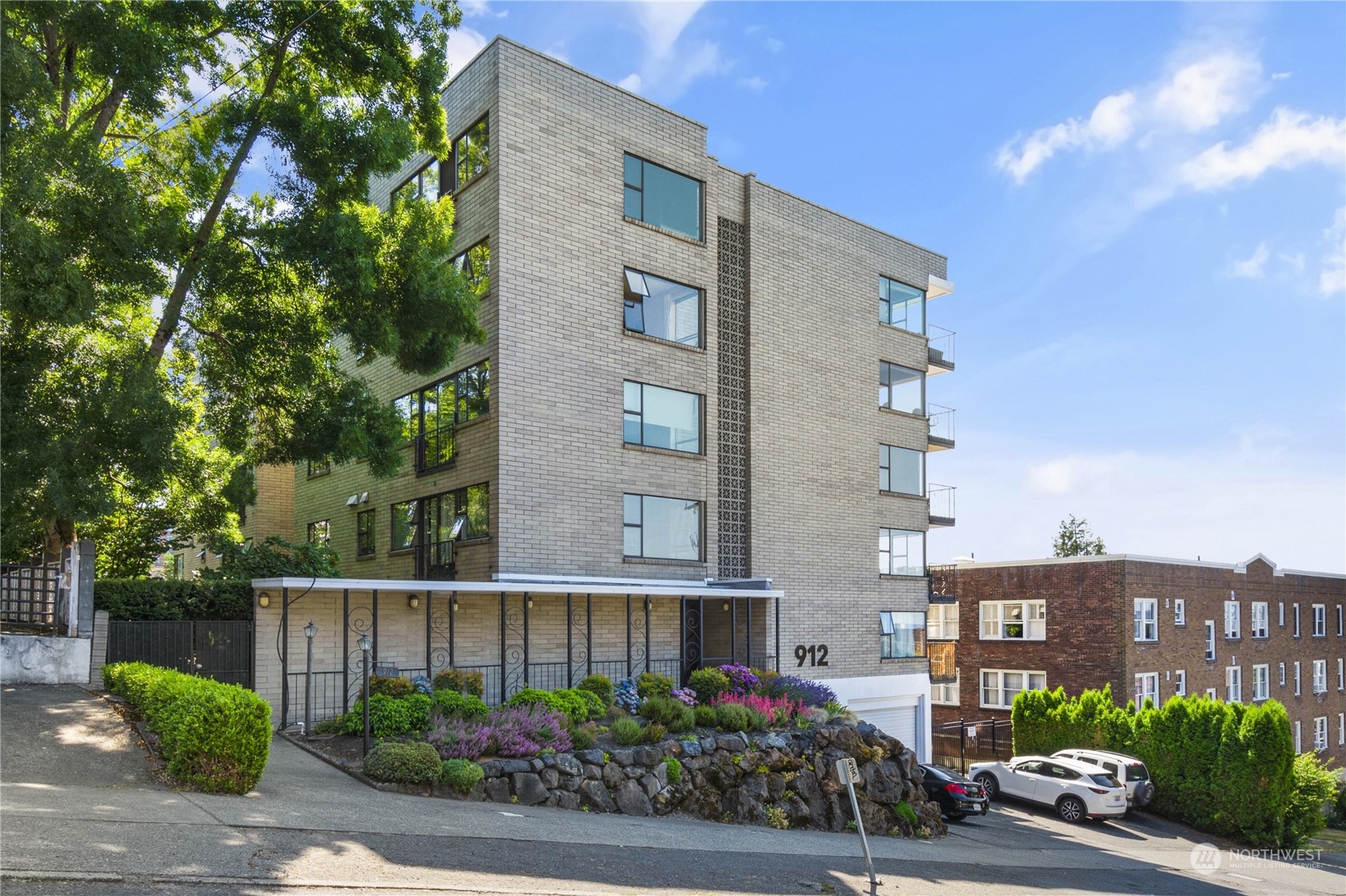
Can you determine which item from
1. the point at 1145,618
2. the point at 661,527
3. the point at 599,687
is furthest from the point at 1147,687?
the point at 599,687

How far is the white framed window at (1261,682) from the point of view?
43656 mm

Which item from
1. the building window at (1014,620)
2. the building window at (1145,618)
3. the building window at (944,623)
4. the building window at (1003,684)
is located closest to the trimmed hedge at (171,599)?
the building window at (944,623)

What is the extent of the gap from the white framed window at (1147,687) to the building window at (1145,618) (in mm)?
1279

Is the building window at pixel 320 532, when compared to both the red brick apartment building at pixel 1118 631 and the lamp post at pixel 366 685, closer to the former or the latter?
the lamp post at pixel 366 685

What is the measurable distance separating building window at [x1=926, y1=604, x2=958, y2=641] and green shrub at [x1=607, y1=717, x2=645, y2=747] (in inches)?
996

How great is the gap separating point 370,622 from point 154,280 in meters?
7.06

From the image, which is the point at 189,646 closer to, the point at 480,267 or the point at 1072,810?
the point at 480,267

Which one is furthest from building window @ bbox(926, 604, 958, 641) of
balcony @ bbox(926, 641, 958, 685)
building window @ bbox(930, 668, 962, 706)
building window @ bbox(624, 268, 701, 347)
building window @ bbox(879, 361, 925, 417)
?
building window @ bbox(624, 268, 701, 347)

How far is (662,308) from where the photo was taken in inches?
1008

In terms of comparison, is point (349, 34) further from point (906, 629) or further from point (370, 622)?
point (906, 629)

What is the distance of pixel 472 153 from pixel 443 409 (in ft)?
19.5

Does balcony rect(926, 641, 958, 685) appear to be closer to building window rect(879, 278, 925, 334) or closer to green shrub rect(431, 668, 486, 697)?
building window rect(879, 278, 925, 334)

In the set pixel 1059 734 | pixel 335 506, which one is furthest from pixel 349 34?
pixel 1059 734

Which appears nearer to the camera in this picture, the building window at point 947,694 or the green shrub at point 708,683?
the green shrub at point 708,683
